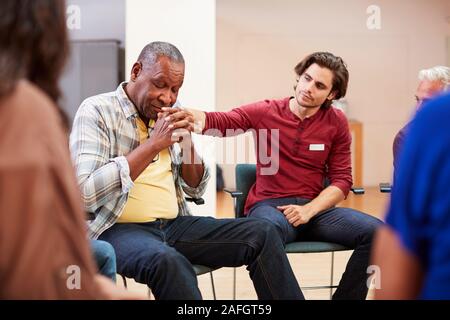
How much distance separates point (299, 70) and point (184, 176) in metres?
0.82

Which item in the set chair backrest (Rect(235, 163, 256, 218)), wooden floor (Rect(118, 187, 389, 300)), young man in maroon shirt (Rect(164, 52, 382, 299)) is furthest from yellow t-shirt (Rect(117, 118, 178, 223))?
wooden floor (Rect(118, 187, 389, 300))

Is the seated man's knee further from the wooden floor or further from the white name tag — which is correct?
the wooden floor

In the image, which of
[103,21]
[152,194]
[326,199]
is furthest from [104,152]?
[103,21]

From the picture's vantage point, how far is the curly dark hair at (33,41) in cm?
97

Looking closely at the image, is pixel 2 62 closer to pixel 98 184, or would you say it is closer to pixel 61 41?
pixel 61 41

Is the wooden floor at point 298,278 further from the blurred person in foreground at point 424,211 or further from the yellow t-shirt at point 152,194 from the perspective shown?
the blurred person in foreground at point 424,211

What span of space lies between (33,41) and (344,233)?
1952 mm

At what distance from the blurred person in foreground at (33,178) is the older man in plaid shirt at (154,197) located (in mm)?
1112

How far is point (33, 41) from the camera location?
999 mm

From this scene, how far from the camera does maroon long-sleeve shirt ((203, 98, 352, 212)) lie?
293 cm

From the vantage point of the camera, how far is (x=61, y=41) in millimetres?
1042

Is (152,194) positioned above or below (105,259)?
above

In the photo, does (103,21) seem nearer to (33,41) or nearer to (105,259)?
(105,259)
